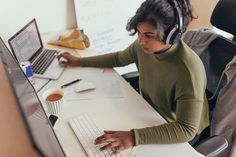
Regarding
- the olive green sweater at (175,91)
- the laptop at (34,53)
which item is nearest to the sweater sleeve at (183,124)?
the olive green sweater at (175,91)

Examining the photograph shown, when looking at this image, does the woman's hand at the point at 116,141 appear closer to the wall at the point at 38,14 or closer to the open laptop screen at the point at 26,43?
the open laptop screen at the point at 26,43

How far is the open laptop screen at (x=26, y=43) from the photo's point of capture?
1.33 metres

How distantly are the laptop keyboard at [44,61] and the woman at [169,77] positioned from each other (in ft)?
1.77

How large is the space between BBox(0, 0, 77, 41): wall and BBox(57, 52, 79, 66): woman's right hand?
403mm

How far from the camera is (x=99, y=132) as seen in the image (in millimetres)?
1024

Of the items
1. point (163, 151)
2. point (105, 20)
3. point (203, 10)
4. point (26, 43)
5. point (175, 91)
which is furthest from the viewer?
point (203, 10)

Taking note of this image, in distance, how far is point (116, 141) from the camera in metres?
0.95

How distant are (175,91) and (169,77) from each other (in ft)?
0.20

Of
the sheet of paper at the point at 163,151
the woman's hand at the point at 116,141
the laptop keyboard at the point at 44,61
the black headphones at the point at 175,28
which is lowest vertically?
the sheet of paper at the point at 163,151

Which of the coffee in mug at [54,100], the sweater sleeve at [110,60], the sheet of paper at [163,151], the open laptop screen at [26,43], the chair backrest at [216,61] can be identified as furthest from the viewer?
the sweater sleeve at [110,60]

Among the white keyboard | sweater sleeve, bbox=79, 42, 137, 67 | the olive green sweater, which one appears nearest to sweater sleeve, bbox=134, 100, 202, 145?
the olive green sweater

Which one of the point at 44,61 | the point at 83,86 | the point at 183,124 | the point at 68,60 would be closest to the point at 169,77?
the point at 183,124

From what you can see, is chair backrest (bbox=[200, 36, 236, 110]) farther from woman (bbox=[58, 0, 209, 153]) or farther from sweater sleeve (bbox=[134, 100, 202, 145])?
sweater sleeve (bbox=[134, 100, 202, 145])

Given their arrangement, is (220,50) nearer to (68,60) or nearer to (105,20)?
(68,60)
